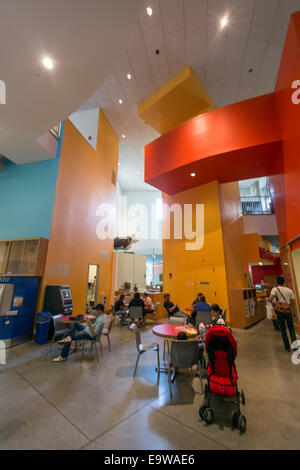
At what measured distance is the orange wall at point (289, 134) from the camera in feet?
14.1

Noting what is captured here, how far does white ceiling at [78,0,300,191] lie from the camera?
577 centimetres

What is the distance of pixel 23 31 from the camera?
328 centimetres

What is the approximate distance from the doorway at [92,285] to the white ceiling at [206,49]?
302 inches

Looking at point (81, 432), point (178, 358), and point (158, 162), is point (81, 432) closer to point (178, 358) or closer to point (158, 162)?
point (178, 358)

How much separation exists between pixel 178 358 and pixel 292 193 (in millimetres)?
4759

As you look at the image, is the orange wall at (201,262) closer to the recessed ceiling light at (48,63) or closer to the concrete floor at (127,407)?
the concrete floor at (127,407)

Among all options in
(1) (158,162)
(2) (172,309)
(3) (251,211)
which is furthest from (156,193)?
(2) (172,309)

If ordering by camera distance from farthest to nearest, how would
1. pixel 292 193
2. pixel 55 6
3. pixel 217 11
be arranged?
1. pixel 217 11
2. pixel 292 193
3. pixel 55 6

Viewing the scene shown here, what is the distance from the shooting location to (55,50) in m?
3.63

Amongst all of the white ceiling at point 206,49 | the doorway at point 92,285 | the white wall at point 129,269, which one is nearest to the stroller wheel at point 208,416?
the doorway at point 92,285

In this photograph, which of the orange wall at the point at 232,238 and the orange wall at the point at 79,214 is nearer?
the orange wall at the point at 79,214
